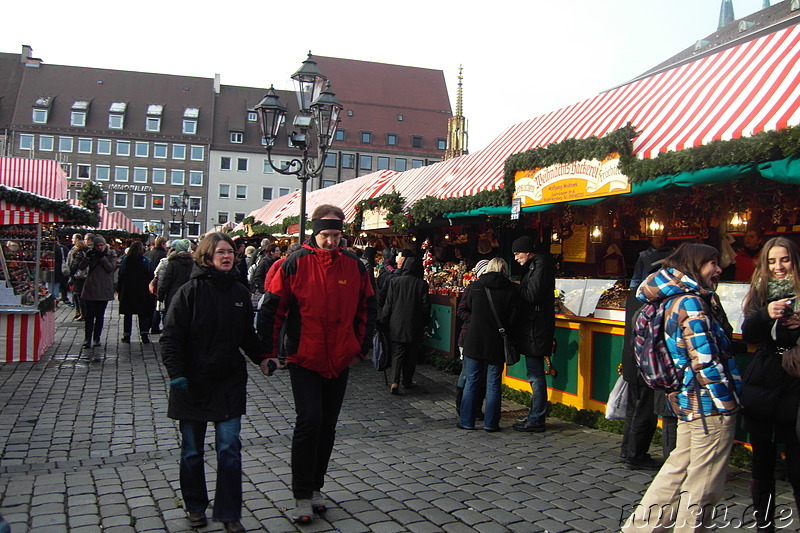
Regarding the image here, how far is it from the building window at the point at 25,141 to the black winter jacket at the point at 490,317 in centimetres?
6409

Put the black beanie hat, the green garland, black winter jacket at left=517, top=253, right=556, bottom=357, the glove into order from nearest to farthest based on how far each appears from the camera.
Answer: the glove
black winter jacket at left=517, top=253, right=556, bottom=357
the black beanie hat
the green garland

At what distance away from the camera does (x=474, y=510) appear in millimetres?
4391

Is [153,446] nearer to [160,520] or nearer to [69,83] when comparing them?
[160,520]

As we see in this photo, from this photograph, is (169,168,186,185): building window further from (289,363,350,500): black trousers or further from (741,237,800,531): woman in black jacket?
(741,237,800,531): woman in black jacket

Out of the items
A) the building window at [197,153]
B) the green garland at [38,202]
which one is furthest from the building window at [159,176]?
the green garland at [38,202]

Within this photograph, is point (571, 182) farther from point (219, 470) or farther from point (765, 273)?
point (219, 470)

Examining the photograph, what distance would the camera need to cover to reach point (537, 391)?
656 centimetres

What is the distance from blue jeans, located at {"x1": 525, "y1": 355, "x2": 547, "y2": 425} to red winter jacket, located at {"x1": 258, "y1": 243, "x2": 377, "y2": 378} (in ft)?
9.12

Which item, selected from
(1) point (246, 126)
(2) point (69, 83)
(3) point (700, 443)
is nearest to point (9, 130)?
(2) point (69, 83)

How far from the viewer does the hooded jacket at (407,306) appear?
8.34m

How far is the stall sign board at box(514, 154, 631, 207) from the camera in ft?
22.9

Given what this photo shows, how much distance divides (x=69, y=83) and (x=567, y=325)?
67.5m

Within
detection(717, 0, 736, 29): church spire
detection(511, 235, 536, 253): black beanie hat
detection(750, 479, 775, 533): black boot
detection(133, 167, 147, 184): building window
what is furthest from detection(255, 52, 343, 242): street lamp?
detection(717, 0, 736, 29): church spire

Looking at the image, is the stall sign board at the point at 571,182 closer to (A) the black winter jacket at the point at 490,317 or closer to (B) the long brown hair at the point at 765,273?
(A) the black winter jacket at the point at 490,317
